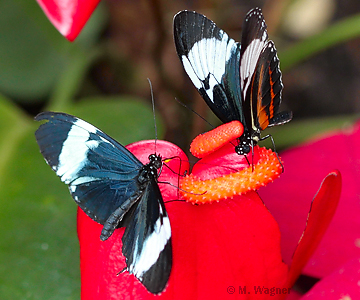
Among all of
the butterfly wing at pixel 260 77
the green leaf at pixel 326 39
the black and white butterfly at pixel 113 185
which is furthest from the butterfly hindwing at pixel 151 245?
the green leaf at pixel 326 39

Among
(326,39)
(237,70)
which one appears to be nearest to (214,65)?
(237,70)

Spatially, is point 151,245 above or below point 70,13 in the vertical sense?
below

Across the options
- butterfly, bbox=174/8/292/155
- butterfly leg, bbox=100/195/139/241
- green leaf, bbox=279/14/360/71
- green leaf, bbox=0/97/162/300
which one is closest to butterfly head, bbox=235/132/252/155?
butterfly, bbox=174/8/292/155

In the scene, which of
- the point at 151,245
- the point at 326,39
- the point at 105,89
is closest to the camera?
the point at 151,245

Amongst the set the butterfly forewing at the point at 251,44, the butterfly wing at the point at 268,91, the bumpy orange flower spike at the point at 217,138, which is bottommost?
the bumpy orange flower spike at the point at 217,138

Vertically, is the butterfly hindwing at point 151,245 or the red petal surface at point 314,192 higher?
the red petal surface at point 314,192

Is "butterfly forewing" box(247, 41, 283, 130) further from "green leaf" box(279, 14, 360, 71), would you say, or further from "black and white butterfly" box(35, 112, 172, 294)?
"green leaf" box(279, 14, 360, 71)

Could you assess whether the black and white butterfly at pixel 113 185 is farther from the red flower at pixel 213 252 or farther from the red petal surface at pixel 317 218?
the red petal surface at pixel 317 218

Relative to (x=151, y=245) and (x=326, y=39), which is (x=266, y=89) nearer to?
(x=151, y=245)
